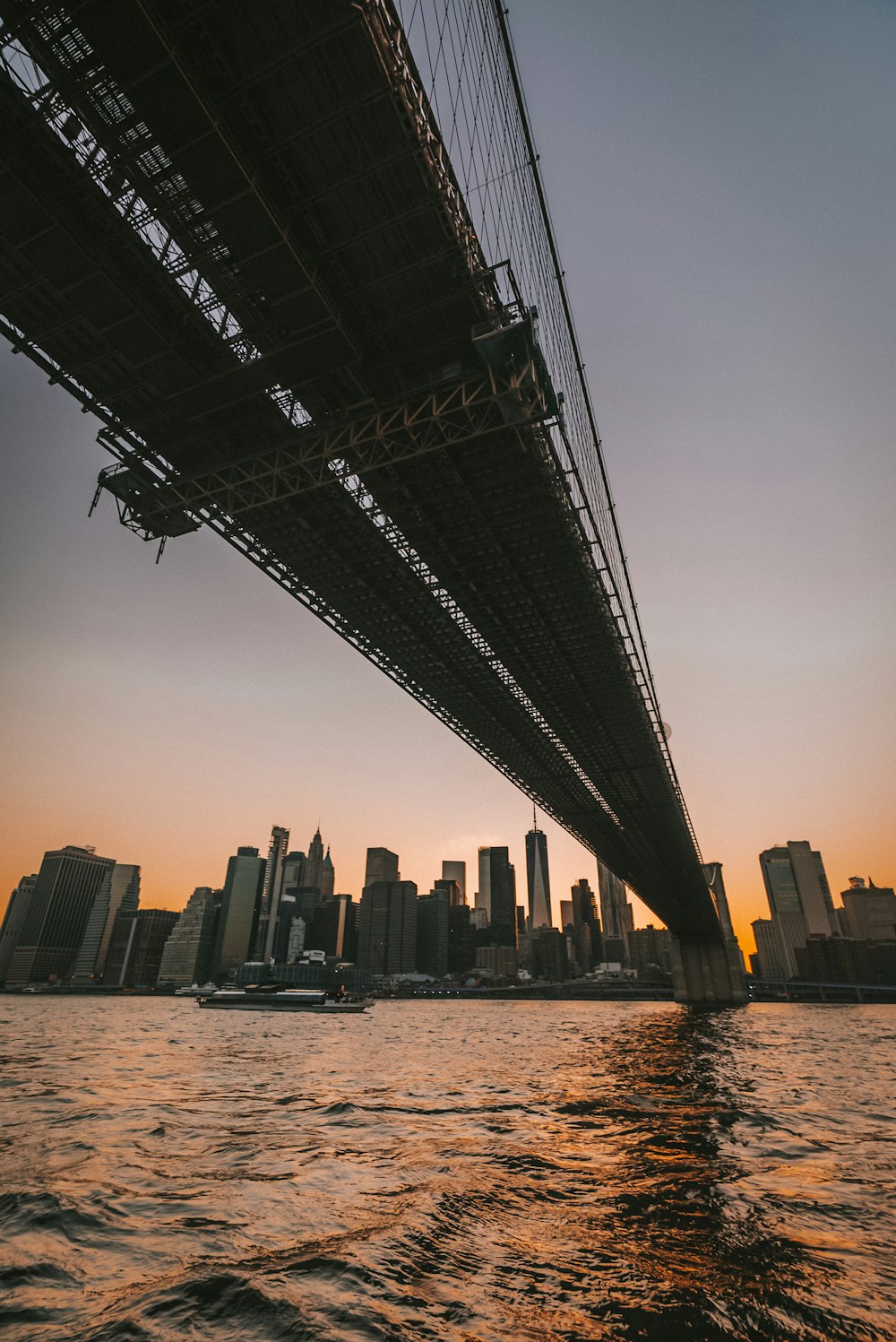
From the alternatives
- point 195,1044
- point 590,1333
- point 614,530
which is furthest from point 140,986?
point 590,1333

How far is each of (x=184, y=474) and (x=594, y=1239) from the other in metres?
20.0

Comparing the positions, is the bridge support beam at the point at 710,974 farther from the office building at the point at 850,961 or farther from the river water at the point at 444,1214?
the office building at the point at 850,961

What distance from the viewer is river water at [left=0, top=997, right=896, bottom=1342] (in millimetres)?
4805

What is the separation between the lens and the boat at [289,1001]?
278 feet

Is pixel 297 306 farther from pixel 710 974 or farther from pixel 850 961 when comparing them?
pixel 850 961

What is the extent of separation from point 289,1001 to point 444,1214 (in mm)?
92729

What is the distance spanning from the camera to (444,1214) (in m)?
7.08

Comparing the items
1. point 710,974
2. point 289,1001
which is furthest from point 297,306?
point 710,974

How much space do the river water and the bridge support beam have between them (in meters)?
82.3

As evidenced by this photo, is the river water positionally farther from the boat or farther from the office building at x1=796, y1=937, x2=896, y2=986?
the office building at x1=796, y1=937, x2=896, y2=986

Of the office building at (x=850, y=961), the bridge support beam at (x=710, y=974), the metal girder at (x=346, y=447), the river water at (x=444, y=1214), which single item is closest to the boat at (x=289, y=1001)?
the bridge support beam at (x=710, y=974)

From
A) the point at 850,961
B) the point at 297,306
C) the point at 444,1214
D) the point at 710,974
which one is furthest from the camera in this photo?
the point at 850,961

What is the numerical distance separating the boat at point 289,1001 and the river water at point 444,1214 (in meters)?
75.9

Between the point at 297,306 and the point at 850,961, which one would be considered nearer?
the point at 297,306
